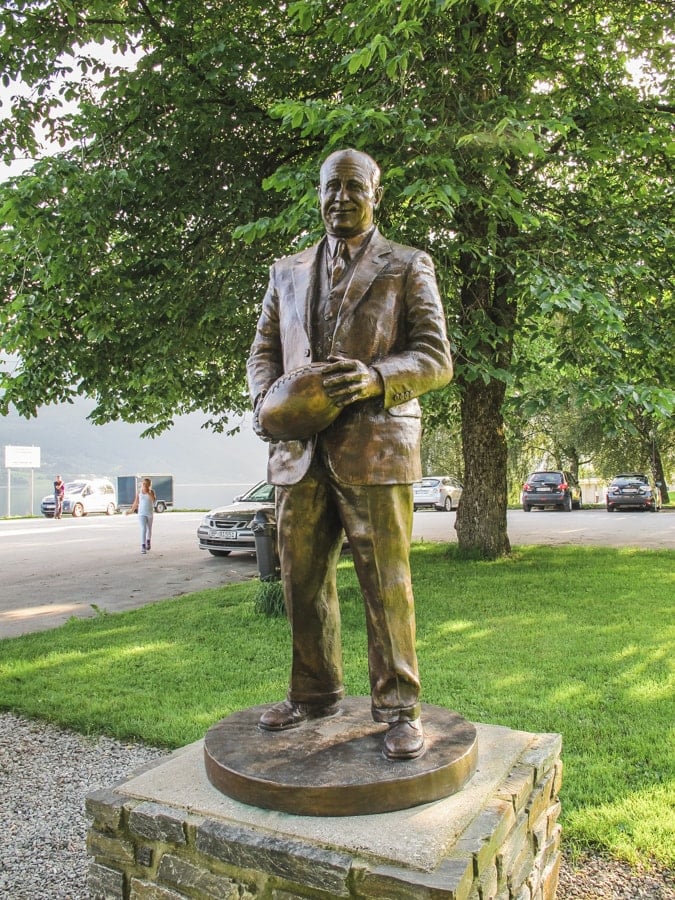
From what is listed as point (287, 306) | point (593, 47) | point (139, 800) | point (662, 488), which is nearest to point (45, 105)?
point (593, 47)

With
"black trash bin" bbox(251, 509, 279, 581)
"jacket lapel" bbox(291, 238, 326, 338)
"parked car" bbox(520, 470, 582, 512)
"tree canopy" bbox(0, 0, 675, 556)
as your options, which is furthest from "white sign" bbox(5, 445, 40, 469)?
"jacket lapel" bbox(291, 238, 326, 338)

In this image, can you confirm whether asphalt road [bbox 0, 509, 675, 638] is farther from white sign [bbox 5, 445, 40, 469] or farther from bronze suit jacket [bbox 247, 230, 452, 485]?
white sign [bbox 5, 445, 40, 469]

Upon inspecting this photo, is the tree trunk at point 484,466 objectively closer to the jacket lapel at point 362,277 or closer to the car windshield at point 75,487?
the jacket lapel at point 362,277

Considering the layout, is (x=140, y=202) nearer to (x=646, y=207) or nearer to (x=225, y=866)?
(x=646, y=207)

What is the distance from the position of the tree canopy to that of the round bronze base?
501 cm

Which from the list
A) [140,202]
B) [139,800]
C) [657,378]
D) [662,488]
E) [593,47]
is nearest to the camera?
[139,800]

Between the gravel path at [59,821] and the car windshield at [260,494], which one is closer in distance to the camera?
the gravel path at [59,821]

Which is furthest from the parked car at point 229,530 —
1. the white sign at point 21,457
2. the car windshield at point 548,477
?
the white sign at point 21,457

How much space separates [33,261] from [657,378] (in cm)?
814

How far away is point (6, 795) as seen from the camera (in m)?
4.68

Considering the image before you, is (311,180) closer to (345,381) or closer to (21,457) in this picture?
(345,381)

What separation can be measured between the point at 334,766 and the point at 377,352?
5.05 feet

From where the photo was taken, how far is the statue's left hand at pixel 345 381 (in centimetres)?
267

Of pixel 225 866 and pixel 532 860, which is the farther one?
pixel 532 860
